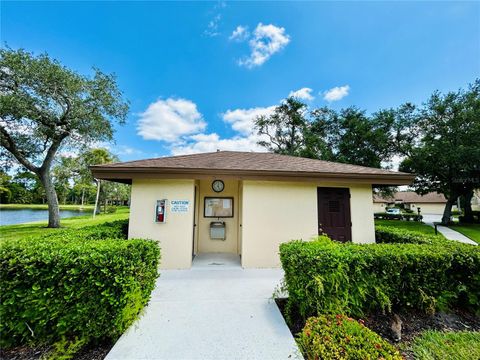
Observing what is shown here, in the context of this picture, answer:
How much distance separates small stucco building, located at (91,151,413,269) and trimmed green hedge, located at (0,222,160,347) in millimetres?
2846

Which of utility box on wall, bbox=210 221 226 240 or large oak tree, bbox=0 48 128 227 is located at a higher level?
large oak tree, bbox=0 48 128 227

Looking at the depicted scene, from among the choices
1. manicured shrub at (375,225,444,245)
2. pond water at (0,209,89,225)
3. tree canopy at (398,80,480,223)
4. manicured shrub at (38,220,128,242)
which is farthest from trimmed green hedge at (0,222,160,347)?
pond water at (0,209,89,225)

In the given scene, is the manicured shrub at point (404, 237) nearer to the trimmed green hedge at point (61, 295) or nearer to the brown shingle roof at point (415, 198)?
the trimmed green hedge at point (61, 295)

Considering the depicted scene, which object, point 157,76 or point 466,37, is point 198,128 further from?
point 466,37

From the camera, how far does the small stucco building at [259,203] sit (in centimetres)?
534

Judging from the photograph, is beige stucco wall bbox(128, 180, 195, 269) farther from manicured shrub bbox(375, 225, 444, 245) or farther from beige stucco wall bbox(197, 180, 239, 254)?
manicured shrub bbox(375, 225, 444, 245)

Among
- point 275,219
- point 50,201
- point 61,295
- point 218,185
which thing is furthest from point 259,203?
point 50,201

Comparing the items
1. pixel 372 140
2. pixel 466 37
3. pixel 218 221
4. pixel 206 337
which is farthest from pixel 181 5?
pixel 372 140

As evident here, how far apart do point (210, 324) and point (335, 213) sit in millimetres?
4699

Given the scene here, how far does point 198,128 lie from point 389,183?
1380cm

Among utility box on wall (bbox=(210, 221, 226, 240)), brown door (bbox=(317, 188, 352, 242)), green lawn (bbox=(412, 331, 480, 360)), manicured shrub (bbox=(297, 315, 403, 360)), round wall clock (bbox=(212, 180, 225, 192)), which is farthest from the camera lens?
round wall clock (bbox=(212, 180, 225, 192))

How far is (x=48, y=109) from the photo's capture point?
484 inches

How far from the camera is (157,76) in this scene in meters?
11.0

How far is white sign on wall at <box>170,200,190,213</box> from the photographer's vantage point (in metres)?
5.43
